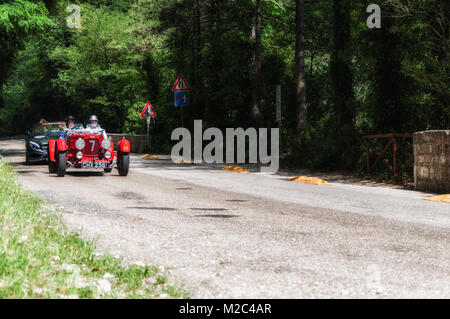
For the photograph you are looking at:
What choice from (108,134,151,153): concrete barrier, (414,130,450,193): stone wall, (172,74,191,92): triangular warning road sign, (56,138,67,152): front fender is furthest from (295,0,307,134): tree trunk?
(108,134,151,153): concrete barrier

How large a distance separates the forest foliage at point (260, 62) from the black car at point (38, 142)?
6446 mm

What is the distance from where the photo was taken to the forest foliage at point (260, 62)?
15.7 metres

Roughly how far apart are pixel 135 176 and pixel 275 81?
46.9 ft

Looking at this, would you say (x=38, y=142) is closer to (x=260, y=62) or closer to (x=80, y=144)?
(x=80, y=144)

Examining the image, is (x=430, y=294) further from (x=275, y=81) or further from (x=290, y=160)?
(x=275, y=81)

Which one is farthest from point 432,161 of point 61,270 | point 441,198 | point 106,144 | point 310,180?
point 61,270

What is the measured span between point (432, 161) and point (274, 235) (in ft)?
22.5

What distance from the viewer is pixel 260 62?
25.0 m

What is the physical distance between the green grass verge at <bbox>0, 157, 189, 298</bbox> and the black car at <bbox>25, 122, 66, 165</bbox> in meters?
12.8

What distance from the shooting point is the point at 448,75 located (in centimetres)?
1432

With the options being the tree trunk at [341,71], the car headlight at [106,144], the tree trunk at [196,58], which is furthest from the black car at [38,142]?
the tree trunk at [196,58]

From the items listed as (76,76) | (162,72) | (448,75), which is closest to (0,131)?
(76,76)

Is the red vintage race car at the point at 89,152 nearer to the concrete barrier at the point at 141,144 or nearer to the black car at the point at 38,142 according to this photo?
the black car at the point at 38,142
